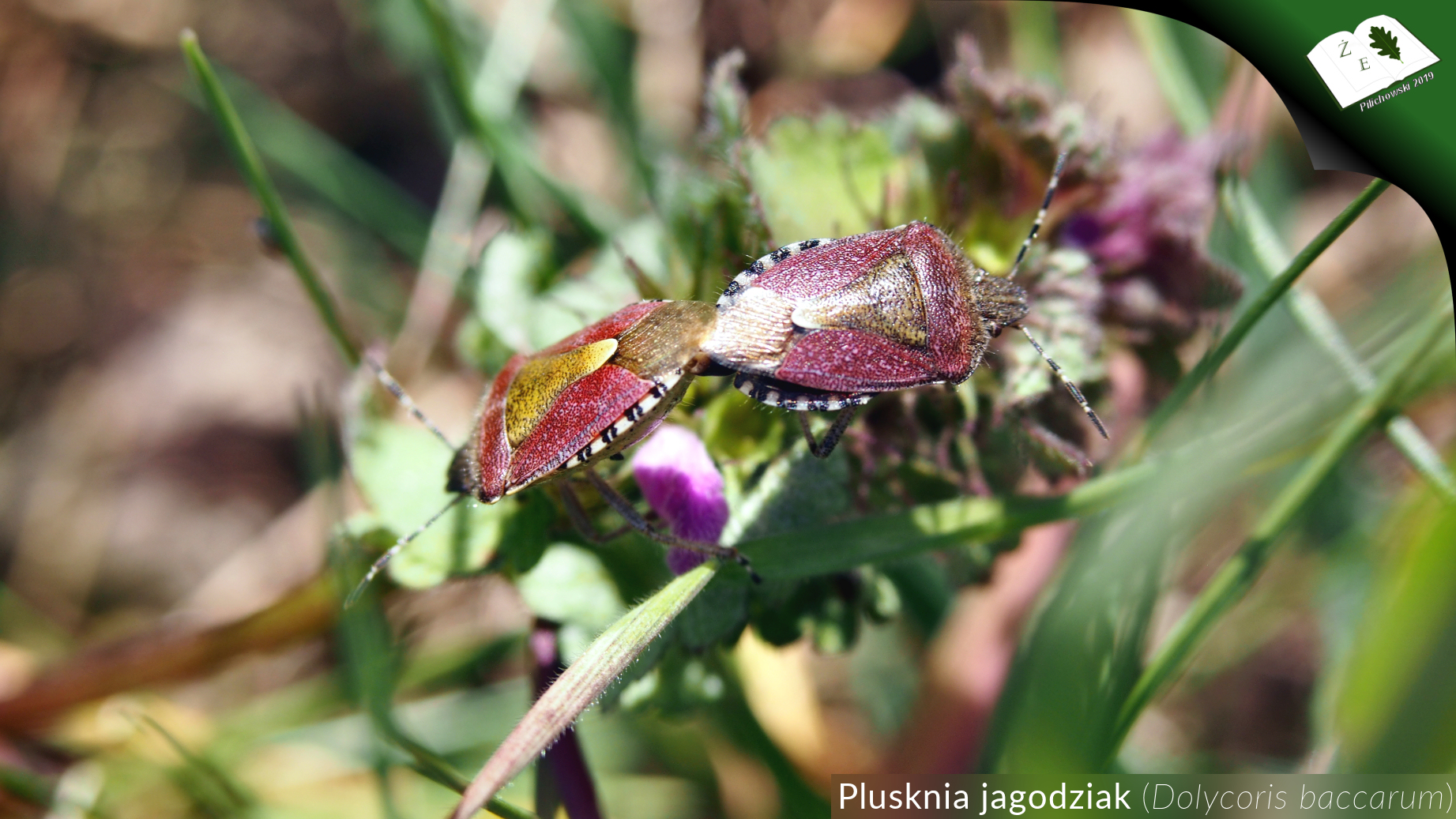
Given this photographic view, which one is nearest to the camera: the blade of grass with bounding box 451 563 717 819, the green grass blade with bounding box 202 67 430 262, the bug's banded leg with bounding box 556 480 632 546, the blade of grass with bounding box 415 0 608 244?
the blade of grass with bounding box 451 563 717 819

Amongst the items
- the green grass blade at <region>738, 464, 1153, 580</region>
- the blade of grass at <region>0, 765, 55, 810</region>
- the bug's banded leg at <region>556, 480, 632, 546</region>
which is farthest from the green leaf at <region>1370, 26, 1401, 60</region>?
the blade of grass at <region>0, 765, 55, 810</region>

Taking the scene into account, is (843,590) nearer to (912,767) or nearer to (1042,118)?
(912,767)

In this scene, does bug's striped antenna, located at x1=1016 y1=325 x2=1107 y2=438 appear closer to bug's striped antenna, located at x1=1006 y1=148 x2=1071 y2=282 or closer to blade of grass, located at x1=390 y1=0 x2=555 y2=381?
bug's striped antenna, located at x1=1006 y1=148 x2=1071 y2=282

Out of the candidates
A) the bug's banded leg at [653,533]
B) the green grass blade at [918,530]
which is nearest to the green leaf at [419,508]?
the bug's banded leg at [653,533]

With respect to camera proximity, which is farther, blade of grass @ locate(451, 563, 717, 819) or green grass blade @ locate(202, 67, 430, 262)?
green grass blade @ locate(202, 67, 430, 262)

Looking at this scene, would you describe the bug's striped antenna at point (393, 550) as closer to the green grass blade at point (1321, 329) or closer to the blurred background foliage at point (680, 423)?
the blurred background foliage at point (680, 423)

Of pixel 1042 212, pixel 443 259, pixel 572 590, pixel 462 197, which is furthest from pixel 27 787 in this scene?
pixel 1042 212
